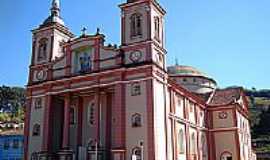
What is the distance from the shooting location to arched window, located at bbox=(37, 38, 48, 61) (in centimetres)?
4041

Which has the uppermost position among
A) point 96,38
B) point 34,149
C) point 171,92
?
point 96,38

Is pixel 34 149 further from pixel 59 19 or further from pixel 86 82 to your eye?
pixel 59 19

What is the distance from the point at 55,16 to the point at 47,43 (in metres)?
3.42

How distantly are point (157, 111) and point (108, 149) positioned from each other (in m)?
6.18

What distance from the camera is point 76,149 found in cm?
3538

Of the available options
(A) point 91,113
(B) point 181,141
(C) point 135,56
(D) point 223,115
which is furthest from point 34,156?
(D) point 223,115

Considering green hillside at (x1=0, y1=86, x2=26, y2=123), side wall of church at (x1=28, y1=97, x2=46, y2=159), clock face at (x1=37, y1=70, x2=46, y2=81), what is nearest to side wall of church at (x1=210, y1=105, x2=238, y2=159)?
side wall of church at (x1=28, y1=97, x2=46, y2=159)

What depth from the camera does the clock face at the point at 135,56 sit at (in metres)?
33.2

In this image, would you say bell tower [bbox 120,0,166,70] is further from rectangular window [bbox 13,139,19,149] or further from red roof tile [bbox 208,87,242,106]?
rectangular window [bbox 13,139,19,149]

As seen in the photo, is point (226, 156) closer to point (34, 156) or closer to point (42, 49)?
point (34, 156)

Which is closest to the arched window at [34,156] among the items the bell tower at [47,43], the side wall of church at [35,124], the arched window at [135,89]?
the side wall of church at [35,124]

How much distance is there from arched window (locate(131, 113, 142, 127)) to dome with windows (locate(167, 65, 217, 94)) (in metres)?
23.6

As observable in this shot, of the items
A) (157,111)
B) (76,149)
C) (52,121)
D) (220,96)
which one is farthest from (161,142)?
(220,96)

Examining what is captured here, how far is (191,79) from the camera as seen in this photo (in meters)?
55.0
